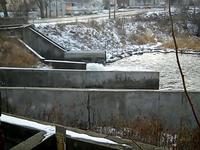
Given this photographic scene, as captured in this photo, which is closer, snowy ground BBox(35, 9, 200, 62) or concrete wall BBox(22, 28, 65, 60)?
concrete wall BBox(22, 28, 65, 60)

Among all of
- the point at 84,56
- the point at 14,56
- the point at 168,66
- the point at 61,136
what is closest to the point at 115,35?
the point at 168,66

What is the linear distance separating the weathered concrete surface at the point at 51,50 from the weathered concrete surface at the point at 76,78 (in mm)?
10566

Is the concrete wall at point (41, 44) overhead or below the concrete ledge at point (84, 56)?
overhead

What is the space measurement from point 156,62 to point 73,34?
9.80 meters

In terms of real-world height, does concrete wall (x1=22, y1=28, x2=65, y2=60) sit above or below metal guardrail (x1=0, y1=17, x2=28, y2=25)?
below

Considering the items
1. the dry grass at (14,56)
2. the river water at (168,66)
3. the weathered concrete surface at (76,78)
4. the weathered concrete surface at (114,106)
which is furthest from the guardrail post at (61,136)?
the dry grass at (14,56)

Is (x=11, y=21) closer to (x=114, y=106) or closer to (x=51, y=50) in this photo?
(x=51, y=50)

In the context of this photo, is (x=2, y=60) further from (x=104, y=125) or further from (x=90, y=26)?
(x=90, y=26)

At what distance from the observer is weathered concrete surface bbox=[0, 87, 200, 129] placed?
39.5 feet

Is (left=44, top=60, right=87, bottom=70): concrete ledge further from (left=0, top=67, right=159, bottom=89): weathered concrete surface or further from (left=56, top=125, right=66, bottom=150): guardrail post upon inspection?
(left=56, top=125, right=66, bottom=150): guardrail post

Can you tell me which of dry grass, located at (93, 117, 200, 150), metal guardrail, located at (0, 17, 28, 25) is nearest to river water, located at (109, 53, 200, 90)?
metal guardrail, located at (0, 17, 28, 25)

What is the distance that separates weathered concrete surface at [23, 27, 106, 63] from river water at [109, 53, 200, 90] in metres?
1.60

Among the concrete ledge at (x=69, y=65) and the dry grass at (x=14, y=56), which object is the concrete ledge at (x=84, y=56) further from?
the concrete ledge at (x=69, y=65)

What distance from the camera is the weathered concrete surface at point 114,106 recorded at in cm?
1203
